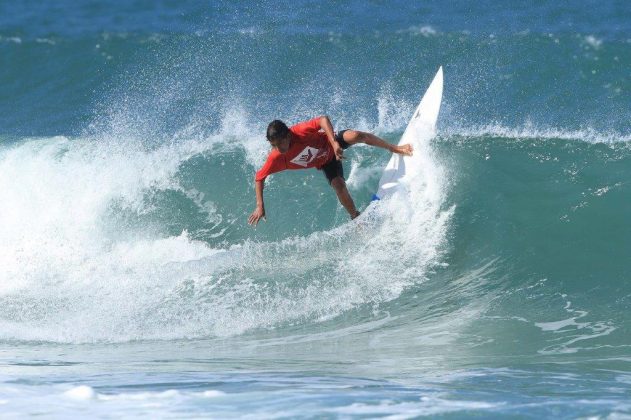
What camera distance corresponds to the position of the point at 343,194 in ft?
28.4

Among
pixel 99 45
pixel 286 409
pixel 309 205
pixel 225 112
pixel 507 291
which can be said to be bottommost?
pixel 286 409

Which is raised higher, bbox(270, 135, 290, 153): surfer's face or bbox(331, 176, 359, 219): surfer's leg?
bbox(270, 135, 290, 153): surfer's face

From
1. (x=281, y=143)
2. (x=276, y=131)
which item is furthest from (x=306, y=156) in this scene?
(x=276, y=131)

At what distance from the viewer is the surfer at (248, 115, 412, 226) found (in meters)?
7.73

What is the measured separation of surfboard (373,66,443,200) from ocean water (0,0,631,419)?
180 millimetres

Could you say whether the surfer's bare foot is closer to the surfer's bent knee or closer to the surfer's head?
the surfer's bent knee

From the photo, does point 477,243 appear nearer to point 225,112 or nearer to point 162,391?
point 162,391

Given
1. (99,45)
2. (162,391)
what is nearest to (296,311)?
(162,391)

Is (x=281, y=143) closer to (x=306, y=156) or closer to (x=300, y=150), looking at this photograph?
(x=300, y=150)

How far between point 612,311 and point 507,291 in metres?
0.93

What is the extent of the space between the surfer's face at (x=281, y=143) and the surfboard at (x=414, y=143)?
167cm

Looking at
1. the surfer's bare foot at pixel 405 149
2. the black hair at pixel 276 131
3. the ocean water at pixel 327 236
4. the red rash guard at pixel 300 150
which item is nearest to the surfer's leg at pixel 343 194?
the ocean water at pixel 327 236

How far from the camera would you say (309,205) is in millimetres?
10039

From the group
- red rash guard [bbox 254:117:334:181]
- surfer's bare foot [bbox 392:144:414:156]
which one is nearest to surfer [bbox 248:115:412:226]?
red rash guard [bbox 254:117:334:181]
